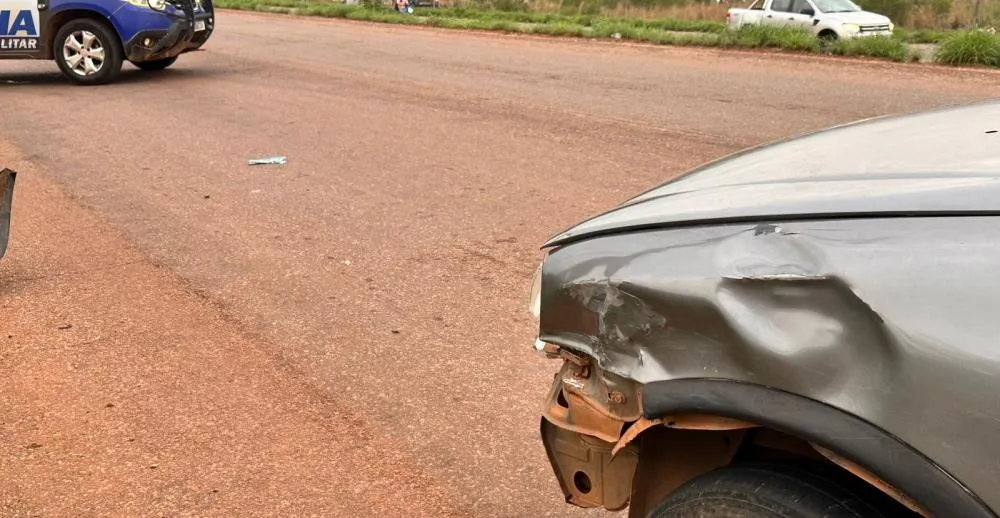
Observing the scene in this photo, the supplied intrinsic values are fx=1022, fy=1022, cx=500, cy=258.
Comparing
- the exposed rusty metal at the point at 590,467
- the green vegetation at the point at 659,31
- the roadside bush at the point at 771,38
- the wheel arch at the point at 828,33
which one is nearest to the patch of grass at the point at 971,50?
the green vegetation at the point at 659,31

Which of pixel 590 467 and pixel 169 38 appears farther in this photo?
pixel 169 38

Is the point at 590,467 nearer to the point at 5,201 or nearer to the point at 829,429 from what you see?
the point at 829,429

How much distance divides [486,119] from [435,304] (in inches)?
235

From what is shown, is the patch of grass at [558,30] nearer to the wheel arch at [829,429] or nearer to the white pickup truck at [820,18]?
the white pickup truck at [820,18]

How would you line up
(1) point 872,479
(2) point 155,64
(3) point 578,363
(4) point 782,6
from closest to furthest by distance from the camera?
(1) point 872,479
(3) point 578,363
(2) point 155,64
(4) point 782,6

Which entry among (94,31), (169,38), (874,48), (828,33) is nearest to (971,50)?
(874,48)

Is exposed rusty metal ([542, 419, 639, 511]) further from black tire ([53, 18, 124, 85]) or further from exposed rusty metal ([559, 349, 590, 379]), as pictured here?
black tire ([53, 18, 124, 85])

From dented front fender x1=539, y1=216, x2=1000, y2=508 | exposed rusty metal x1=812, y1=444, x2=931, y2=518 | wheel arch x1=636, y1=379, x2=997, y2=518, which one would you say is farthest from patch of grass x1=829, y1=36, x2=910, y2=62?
exposed rusty metal x1=812, y1=444, x2=931, y2=518

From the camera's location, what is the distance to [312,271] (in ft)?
20.6

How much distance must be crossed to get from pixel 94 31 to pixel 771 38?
1164cm

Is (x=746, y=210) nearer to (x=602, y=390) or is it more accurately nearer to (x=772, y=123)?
(x=602, y=390)

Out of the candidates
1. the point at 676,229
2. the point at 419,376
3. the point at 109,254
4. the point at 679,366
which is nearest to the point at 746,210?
the point at 676,229

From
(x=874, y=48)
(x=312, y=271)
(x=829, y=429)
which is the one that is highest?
(x=874, y=48)

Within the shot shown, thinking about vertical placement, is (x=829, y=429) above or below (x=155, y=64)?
above
